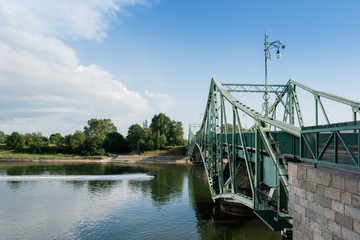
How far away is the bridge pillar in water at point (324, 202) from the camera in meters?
6.73

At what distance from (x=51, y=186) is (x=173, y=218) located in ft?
90.7

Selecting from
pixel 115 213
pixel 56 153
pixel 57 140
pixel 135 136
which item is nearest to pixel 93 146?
pixel 56 153

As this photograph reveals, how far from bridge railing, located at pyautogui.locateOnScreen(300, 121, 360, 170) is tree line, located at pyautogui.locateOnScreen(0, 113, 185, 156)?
311ft

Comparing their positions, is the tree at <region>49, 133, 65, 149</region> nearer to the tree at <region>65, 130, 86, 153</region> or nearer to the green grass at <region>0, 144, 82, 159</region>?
the tree at <region>65, 130, 86, 153</region>

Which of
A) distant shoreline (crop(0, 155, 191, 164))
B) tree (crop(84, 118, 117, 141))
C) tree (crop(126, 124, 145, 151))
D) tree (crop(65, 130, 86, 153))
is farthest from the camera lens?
tree (crop(84, 118, 117, 141))

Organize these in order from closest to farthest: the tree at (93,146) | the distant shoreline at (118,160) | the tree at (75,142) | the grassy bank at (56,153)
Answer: the distant shoreline at (118,160) < the grassy bank at (56,153) < the tree at (93,146) < the tree at (75,142)

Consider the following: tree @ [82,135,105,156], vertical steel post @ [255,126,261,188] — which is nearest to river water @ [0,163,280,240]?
vertical steel post @ [255,126,261,188]

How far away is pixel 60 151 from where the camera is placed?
10662cm

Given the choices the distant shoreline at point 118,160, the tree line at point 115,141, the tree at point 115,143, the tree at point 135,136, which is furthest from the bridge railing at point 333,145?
the tree at point 115,143

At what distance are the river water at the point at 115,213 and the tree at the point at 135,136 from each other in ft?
206

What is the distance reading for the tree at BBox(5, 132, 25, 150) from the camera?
354 ft

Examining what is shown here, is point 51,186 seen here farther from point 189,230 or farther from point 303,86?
point 303,86

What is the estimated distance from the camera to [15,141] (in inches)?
4264

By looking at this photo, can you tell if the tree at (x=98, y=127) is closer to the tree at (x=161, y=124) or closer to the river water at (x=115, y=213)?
the tree at (x=161, y=124)
